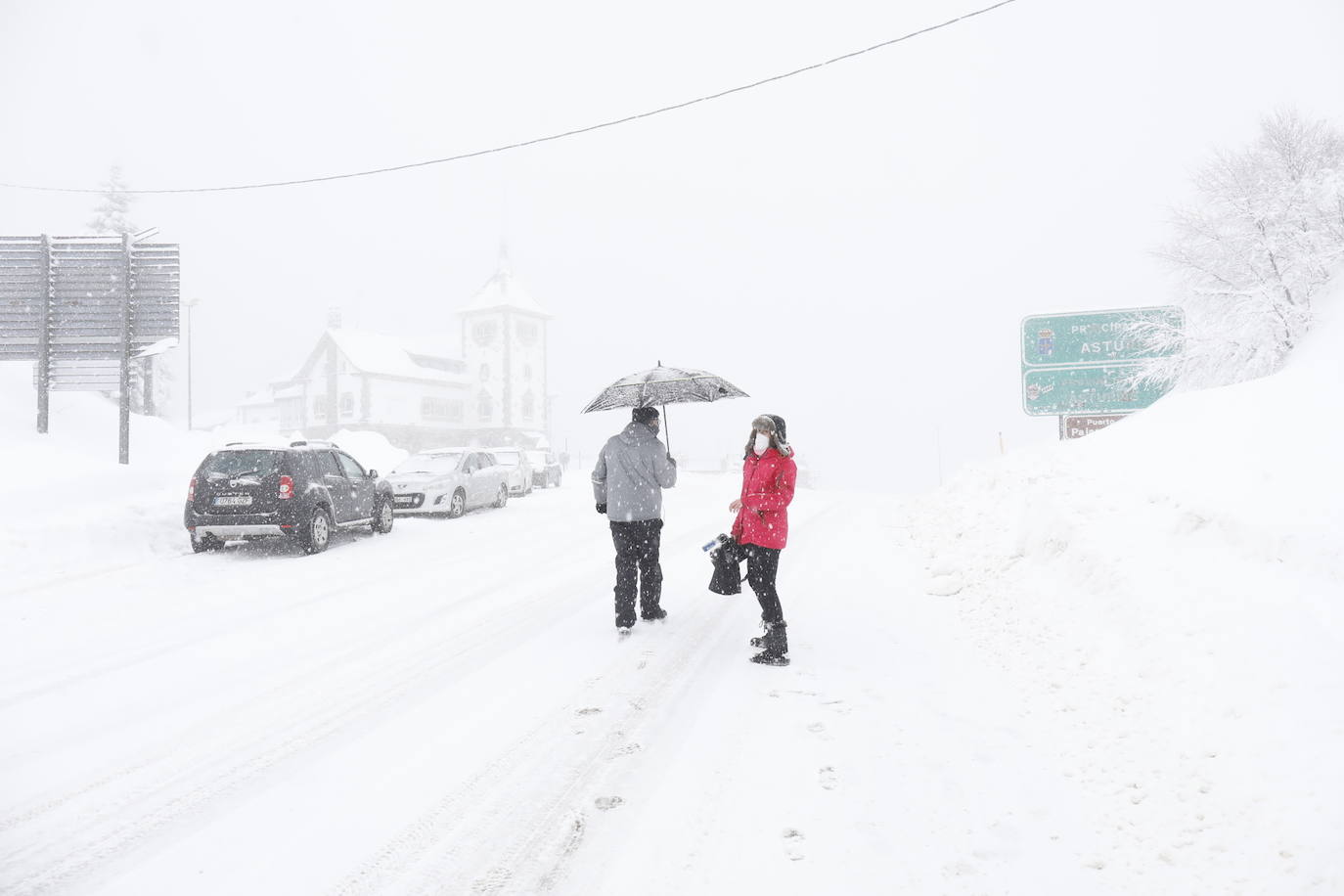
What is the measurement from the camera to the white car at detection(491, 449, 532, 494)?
21891 mm

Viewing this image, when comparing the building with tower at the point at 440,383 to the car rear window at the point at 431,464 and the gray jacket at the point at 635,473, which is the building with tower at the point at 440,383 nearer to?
the car rear window at the point at 431,464

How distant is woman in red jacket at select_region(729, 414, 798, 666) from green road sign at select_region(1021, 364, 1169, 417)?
9347mm

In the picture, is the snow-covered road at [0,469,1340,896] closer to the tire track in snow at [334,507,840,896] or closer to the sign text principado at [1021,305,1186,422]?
the tire track in snow at [334,507,840,896]

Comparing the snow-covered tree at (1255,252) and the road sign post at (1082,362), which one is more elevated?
the snow-covered tree at (1255,252)

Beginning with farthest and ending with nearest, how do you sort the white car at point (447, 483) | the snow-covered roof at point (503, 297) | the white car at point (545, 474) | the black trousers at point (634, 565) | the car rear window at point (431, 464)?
the snow-covered roof at point (503, 297) → the white car at point (545, 474) → the car rear window at point (431, 464) → the white car at point (447, 483) → the black trousers at point (634, 565)

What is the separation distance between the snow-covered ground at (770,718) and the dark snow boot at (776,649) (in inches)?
7.3

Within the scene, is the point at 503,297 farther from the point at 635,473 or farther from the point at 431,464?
the point at 635,473

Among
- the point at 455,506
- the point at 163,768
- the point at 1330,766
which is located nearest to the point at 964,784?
the point at 1330,766

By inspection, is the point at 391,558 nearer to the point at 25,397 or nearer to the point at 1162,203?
the point at 25,397

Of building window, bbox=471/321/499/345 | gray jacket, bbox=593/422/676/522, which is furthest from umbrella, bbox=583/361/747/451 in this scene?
building window, bbox=471/321/499/345

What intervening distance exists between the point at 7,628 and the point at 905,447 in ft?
467

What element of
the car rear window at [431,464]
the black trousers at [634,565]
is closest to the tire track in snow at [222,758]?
the black trousers at [634,565]

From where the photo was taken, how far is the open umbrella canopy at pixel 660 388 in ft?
22.4

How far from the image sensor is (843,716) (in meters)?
4.40
